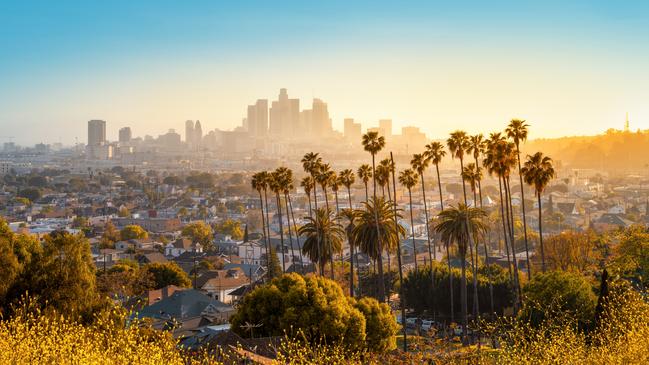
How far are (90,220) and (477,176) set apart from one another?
306 ft

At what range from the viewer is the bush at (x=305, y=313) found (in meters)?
25.3

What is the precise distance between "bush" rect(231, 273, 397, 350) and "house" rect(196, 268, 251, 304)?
959 inches

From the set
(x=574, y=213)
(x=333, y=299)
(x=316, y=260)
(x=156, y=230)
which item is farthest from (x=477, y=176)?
(x=574, y=213)

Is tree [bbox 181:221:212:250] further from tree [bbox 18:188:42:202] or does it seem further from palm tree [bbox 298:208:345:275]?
tree [bbox 18:188:42:202]

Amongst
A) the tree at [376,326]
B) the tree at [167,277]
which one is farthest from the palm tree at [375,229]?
the tree at [167,277]

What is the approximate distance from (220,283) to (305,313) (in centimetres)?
2763

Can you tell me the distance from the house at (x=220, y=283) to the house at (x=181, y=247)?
960 inches

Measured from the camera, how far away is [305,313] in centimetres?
2533

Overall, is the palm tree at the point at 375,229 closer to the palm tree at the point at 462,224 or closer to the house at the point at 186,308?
the palm tree at the point at 462,224

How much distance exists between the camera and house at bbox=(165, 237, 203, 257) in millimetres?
80113

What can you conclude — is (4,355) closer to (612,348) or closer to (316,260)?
(612,348)

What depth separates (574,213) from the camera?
4902 inches

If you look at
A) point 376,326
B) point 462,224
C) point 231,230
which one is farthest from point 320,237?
point 231,230

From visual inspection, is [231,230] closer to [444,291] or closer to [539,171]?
[444,291]
